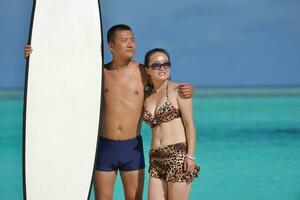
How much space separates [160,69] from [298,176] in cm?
900

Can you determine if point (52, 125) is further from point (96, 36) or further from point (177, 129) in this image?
point (177, 129)

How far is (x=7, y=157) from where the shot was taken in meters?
16.1

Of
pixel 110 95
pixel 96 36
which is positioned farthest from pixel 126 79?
pixel 96 36

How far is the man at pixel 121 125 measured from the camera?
4254 millimetres

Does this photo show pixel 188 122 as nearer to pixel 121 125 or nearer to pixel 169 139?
pixel 169 139

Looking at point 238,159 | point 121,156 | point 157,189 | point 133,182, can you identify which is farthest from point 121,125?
point 238,159

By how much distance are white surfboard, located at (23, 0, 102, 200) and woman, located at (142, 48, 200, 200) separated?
2.53ft

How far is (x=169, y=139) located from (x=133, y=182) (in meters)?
0.65

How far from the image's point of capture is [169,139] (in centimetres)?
384

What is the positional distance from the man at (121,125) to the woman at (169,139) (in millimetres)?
381

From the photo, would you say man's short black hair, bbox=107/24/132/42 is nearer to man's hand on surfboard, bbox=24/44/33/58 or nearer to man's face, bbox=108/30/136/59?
man's face, bbox=108/30/136/59

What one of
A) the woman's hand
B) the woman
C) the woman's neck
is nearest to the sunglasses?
the woman

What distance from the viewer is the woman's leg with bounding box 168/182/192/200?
3781 mm

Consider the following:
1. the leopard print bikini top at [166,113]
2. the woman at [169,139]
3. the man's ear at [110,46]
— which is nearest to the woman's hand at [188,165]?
the woman at [169,139]
